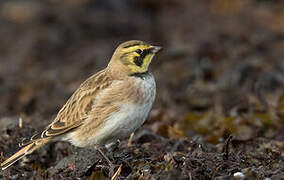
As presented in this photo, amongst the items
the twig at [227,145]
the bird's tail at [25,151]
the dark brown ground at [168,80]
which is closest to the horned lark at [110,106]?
the bird's tail at [25,151]

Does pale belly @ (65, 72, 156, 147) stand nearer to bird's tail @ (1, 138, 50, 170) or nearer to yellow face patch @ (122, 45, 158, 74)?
yellow face patch @ (122, 45, 158, 74)

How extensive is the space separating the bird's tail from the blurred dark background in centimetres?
121

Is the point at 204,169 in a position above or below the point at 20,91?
above

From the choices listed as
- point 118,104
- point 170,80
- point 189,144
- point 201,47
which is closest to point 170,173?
point 118,104

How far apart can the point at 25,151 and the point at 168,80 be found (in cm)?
458

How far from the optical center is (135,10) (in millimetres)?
15164

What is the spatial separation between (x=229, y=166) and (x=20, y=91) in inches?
230

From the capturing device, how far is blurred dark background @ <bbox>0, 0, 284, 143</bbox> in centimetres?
775

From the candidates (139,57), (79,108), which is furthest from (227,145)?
(79,108)

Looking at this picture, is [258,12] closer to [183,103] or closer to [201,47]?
[201,47]

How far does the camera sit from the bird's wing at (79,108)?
5914 mm

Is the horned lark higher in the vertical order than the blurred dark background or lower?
higher

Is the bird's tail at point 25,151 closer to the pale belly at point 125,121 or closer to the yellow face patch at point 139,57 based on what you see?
the pale belly at point 125,121

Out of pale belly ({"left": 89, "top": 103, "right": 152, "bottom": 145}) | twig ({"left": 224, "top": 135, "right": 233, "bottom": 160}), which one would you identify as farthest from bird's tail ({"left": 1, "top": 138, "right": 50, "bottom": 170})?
twig ({"left": 224, "top": 135, "right": 233, "bottom": 160})
